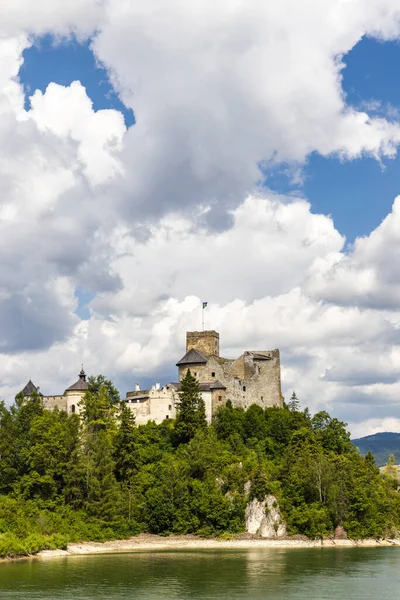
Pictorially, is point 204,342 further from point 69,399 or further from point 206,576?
point 206,576

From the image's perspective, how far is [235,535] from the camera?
7888 centimetres

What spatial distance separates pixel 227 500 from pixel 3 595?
37.9 m

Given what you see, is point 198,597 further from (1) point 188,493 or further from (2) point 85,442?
(2) point 85,442

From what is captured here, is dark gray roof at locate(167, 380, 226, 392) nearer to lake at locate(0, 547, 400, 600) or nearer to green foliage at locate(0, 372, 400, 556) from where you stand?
green foliage at locate(0, 372, 400, 556)

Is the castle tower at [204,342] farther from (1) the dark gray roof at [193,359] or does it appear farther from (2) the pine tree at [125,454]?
(2) the pine tree at [125,454]

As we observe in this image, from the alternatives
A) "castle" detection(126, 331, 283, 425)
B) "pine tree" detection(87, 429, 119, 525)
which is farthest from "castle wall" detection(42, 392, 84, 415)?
"pine tree" detection(87, 429, 119, 525)

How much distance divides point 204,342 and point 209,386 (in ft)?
29.6

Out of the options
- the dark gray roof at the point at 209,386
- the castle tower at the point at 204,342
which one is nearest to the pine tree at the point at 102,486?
the dark gray roof at the point at 209,386

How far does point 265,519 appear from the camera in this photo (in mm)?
80375

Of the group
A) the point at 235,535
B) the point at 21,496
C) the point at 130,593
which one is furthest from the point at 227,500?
the point at 130,593

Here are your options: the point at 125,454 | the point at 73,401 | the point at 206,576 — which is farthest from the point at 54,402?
the point at 206,576

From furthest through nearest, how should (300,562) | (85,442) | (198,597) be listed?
1. (85,442)
2. (300,562)
3. (198,597)

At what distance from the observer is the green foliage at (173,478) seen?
259 feet

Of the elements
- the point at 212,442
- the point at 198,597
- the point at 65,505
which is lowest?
the point at 198,597
